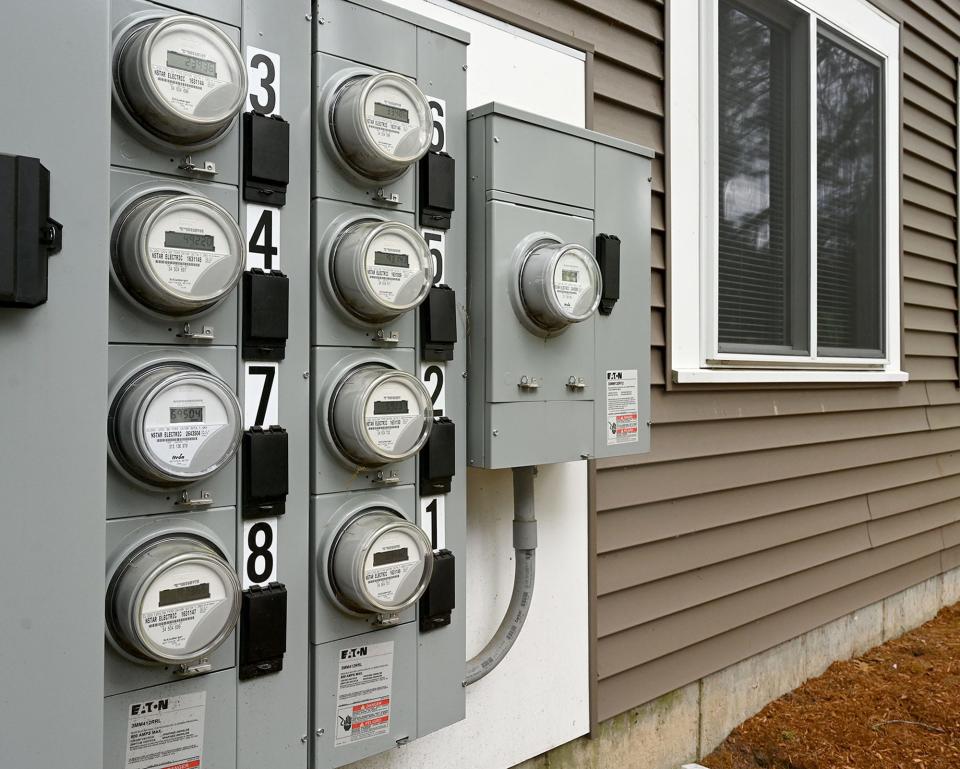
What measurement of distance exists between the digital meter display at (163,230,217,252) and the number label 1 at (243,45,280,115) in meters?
0.30

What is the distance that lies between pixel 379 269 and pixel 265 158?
314 mm

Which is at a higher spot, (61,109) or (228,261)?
(61,109)

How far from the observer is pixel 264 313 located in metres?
1.65

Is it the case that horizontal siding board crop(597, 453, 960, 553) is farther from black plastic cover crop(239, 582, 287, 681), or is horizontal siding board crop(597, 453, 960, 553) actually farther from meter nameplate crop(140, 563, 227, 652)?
meter nameplate crop(140, 563, 227, 652)

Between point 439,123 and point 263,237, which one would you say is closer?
point 263,237

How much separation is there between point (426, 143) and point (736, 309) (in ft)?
6.63

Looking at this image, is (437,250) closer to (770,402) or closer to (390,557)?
(390,557)

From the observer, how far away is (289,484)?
172 centimetres

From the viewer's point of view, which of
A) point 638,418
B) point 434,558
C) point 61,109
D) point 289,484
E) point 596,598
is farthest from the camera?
point 596,598

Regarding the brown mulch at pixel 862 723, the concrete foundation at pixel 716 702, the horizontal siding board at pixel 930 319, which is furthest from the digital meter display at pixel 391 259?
the horizontal siding board at pixel 930 319

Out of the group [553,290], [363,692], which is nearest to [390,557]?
[363,692]

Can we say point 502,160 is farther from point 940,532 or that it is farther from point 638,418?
point 940,532

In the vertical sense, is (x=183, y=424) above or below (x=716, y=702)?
above

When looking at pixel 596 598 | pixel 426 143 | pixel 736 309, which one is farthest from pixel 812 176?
pixel 426 143
